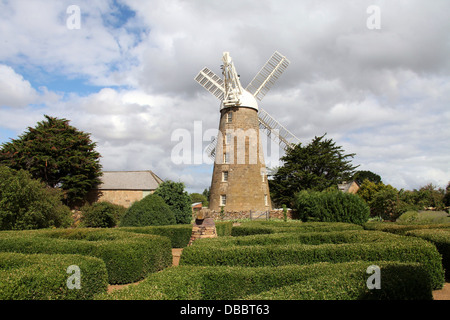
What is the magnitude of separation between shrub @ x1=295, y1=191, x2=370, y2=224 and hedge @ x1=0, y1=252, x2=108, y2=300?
17.0 metres

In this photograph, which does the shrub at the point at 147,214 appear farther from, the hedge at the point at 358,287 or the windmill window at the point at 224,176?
the hedge at the point at 358,287

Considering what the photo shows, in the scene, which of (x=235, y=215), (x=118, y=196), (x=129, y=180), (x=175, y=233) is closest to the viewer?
(x=175, y=233)

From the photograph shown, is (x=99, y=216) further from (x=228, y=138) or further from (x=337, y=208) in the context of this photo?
(x=337, y=208)

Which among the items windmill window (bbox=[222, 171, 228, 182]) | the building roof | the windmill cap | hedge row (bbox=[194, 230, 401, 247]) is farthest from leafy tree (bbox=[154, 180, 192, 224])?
the building roof

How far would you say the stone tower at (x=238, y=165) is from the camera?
24.3m

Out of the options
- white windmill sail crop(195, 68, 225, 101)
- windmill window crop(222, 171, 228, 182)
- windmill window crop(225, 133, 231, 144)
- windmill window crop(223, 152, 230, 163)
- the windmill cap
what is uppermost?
white windmill sail crop(195, 68, 225, 101)

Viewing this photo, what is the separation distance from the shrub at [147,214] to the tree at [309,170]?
69.7 feet

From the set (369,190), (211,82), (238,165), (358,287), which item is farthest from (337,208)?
(369,190)

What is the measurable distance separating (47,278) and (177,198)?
45.6 ft

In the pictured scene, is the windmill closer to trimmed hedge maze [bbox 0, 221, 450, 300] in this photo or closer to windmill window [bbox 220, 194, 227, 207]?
windmill window [bbox 220, 194, 227, 207]

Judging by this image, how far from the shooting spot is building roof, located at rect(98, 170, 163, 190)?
1324 inches

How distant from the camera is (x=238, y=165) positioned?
24.5m
